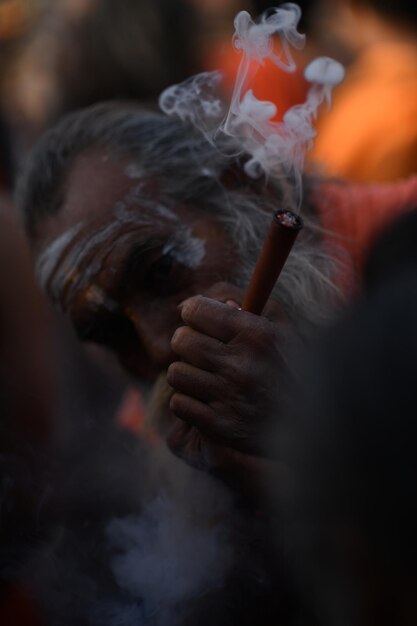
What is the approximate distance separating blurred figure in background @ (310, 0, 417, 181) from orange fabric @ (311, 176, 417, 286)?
11.2 inches

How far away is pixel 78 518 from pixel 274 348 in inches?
28.8

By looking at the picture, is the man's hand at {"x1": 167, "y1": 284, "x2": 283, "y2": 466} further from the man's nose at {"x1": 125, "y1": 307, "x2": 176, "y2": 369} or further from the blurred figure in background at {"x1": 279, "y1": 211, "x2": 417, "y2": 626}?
the blurred figure in background at {"x1": 279, "y1": 211, "x2": 417, "y2": 626}

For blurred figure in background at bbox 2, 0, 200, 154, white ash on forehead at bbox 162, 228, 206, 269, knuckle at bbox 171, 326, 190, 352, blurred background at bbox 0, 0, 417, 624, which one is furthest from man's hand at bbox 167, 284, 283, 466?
blurred figure in background at bbox 2, 0, 200, 154

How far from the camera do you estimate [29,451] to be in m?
1.91

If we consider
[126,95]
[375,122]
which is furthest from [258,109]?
[126,95]

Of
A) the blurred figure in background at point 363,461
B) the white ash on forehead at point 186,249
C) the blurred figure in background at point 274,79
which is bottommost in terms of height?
the white ash on forehead at point 186,249

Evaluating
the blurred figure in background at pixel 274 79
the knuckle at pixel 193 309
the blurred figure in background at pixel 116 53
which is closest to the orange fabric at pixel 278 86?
the blurred figure in background at pixel 274 79

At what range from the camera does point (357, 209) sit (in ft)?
6.61

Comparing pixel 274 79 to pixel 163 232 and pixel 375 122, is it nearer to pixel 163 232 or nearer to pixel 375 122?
pixel 375 122

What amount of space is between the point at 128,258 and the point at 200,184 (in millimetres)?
287

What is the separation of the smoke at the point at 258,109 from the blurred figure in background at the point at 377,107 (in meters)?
0.45

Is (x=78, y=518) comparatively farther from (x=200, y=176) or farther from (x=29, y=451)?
(x=200, y=176)

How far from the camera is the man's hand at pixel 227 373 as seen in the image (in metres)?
1.37

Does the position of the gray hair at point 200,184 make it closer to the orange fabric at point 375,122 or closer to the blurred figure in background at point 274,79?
the blurred figure in background at point 274,79
